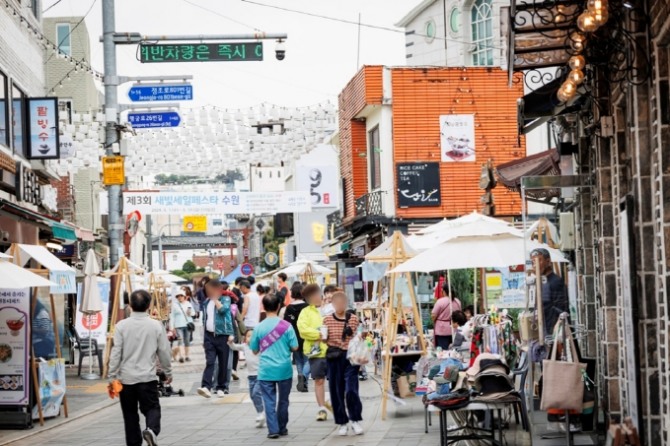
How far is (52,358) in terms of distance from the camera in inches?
692

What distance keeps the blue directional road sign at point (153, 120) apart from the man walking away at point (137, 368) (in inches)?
520

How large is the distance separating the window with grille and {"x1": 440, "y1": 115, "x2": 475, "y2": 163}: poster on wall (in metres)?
2.33

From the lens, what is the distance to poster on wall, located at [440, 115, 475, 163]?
1417 inches

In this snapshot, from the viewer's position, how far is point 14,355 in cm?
1633

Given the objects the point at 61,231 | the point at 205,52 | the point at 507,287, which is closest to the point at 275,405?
the point at 205,52

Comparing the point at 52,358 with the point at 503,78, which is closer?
the point at 52,358

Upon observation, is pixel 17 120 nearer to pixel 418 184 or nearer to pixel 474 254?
pixel 474 254

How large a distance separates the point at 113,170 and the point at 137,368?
42.3 ft

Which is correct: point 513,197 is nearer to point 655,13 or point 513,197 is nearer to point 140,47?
point 140,47

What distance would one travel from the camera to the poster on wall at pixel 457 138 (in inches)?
1417

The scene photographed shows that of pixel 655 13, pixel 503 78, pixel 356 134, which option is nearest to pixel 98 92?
pixel 356 134

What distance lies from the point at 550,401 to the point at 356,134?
2934 centimetres

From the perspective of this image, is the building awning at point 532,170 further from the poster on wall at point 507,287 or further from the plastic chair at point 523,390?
the poster on wall at point 507,287

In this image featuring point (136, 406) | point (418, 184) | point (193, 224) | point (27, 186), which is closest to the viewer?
point (136, 406)
